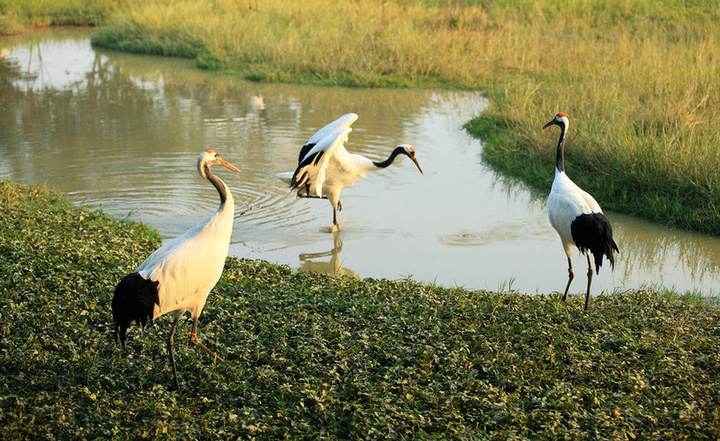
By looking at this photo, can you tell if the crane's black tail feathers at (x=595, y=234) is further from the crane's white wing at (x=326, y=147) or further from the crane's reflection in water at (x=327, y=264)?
the crane's white wing at (x=326, y=147)

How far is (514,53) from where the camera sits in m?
16.5

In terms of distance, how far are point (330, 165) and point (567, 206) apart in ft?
10.3

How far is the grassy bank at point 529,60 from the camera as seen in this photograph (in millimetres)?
8375

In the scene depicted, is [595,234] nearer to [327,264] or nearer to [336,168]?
[327,264]

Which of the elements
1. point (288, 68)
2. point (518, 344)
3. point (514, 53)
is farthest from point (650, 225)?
point (288, 68)

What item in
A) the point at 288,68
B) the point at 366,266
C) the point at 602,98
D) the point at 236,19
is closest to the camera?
the point at 366,266

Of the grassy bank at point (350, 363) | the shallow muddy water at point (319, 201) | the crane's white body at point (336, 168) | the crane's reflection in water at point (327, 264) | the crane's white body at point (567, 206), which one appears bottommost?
the crane's reflection in water at point (327, 264)

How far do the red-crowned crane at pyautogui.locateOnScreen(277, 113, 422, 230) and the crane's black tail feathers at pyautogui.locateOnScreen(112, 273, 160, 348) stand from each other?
128 inches

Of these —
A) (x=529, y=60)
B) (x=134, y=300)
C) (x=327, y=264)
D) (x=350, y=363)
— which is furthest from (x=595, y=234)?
(x=529, y=60)

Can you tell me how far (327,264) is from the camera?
691 centimetres

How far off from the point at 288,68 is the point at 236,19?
446 cm

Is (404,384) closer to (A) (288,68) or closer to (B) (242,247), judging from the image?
(B) (242,247)

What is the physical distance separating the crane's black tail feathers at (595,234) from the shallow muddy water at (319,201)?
74 centimetres

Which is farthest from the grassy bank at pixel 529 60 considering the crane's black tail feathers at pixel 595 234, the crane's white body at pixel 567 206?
the crane's black tail feathers at pixel 595 234
